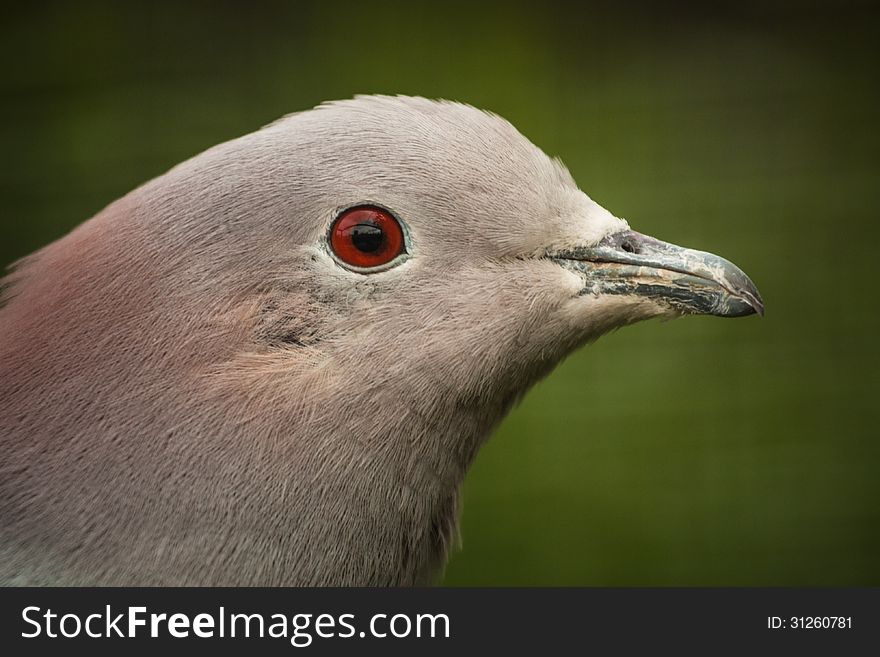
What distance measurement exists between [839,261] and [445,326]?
3639 mm

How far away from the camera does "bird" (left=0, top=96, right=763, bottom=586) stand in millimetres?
2230

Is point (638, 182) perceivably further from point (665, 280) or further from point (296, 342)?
point (296, 342)

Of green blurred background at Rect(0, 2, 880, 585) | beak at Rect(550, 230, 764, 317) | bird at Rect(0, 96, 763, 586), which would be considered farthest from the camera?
green blurred background at Rect(0, 2, 880, 585)

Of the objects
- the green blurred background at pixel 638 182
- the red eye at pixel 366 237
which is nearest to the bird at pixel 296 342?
the red eye at pixel 366 237

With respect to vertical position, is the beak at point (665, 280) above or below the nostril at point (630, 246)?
below

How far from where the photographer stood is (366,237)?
2.32 metres

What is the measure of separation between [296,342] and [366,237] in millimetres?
274

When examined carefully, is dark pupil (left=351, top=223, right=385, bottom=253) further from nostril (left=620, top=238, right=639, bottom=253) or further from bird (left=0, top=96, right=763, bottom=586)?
nostril (left=620, top=238, right=639, bottom=253)

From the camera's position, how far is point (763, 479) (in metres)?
5.22

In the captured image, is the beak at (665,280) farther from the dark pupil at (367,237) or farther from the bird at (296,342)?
the dark pupil at (367,237)

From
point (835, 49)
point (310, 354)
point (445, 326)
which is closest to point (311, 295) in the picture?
point (310, 354)

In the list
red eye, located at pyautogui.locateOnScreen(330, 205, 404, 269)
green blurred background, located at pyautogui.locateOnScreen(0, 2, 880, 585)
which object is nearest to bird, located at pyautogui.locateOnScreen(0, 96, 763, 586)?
red eye, located at pyautogui.locateOnScreen(330, 205, 404, 269)

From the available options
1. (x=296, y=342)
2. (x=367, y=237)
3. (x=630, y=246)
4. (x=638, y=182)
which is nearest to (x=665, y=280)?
(x=630, y=246)

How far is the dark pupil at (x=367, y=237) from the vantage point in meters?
2.31
